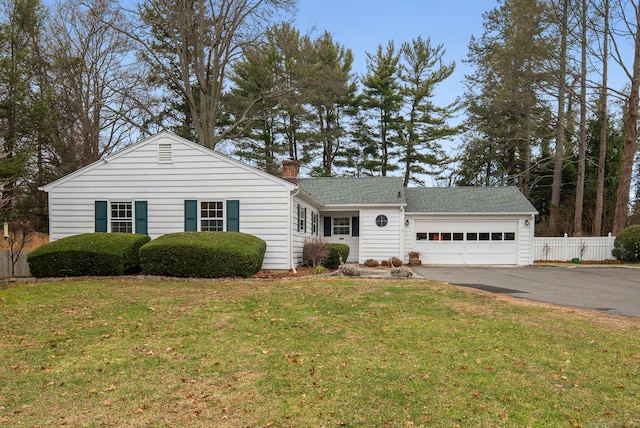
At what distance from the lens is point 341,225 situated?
68.6ft

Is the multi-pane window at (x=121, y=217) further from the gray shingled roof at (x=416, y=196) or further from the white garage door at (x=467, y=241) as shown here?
the white garage door at (x=467, y=241)

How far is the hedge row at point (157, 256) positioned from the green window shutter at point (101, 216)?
6.09 ft

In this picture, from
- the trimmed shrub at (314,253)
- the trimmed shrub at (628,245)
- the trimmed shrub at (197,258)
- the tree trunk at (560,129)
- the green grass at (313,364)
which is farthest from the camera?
the tree trunk at (560,129)

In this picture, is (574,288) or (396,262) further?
(396,262)

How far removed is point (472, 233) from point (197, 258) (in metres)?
13.5

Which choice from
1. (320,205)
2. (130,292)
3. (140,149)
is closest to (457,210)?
(320,205)

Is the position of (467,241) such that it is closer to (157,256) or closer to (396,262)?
(396,262)

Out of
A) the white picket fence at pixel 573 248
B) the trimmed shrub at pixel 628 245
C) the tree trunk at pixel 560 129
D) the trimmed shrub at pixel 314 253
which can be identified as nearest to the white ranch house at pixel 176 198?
the trimmed shrub at pixel 314 253

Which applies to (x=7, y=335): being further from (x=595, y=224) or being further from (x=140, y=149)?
(x=595, y=224)

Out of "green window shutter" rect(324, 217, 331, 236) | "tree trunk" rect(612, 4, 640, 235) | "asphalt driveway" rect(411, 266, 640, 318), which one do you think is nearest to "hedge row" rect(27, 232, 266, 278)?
"asphalt driveway" rect(411, 266, 640, 318)

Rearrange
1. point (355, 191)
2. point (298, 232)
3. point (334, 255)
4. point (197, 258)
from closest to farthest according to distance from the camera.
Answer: point (197, 258)
point (298, 232)
point (334, 255)
point (355, 191)

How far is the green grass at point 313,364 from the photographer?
388 centimetres

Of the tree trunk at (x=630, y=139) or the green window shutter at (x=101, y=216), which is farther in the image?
the tree trunk at (x=630, y=139)

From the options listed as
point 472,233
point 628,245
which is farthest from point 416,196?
point 628,245
